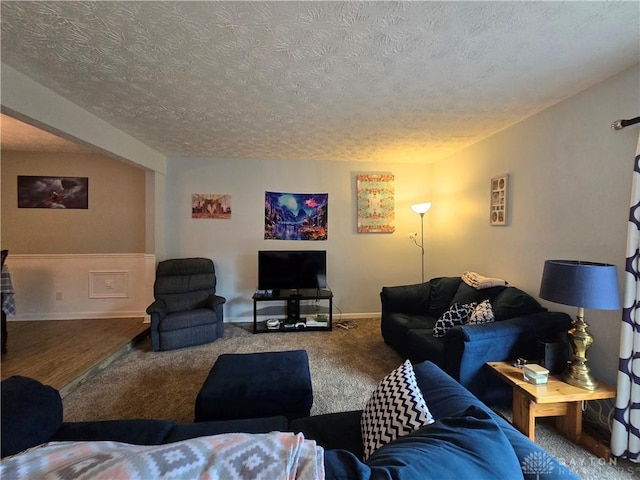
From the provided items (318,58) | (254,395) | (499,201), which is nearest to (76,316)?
(254,395)

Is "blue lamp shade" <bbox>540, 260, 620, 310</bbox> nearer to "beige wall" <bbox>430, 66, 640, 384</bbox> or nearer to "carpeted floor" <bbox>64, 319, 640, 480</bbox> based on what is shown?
"beige wall" <bbox>430, 66, 640, 384</bbox>

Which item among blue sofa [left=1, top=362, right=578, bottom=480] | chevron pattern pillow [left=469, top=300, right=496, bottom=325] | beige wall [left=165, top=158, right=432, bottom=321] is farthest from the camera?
beige wall [left=165, top=158, right=432, bottom=321]

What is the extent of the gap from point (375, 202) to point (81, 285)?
4545 millimetres

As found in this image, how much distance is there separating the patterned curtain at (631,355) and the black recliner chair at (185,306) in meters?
3.52

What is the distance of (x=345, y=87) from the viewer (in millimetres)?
1943

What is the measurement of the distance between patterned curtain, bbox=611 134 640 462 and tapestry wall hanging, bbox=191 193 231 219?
4.01 meters

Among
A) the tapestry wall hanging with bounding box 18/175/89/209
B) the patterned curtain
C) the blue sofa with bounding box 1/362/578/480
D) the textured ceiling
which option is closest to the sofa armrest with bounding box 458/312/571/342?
the patterned curtain

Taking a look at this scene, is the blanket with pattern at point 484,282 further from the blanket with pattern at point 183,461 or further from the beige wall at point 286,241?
the blanket with pattern at point 183,461

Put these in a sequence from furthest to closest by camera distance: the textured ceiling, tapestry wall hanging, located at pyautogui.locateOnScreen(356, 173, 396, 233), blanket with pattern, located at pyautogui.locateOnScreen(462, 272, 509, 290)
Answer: tapestry wall hanging, located at pyautogui.locateOnScreen(356, 173, 396, 233)
blanket with pattern, located at pyautogui.locateOnScreen(462, 272, 509, 290)
the textured ceiling

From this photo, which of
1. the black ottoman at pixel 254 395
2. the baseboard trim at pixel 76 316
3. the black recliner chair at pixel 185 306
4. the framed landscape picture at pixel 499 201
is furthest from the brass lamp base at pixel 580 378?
→ the baseboard trim at pixel 76 316

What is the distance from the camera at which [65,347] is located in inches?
114

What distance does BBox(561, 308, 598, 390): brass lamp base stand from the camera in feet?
5.48

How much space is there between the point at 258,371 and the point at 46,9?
7.46 feet

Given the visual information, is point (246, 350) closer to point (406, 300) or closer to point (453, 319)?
point (406, 300)
